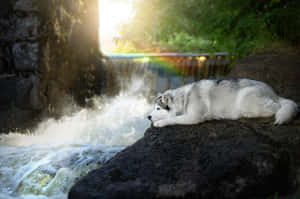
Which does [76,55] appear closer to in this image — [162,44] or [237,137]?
[237,137]

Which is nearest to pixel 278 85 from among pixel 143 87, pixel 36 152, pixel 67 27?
pixel 143 87

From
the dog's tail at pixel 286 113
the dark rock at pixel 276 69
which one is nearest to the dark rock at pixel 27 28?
the dark rock at pixel 276 69

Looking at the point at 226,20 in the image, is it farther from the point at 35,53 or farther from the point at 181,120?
the point at 35,53

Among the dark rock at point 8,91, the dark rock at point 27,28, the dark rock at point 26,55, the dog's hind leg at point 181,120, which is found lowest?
the dark rock at point 8,91

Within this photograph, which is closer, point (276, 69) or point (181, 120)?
point (181, 120)

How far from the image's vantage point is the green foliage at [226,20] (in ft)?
15.4

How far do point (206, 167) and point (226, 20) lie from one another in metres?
3.22

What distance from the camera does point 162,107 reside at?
3.57 metres

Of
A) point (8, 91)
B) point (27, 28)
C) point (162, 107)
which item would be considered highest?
point (27, 28)

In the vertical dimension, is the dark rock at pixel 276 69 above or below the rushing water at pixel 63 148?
above

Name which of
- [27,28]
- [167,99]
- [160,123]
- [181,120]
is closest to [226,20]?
[167,99]

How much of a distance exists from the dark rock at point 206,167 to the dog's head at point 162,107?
18.1 inches

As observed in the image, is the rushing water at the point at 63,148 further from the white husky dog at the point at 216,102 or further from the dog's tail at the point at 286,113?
the dog's tail at the point at 286,113

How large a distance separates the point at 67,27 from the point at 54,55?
107cm
